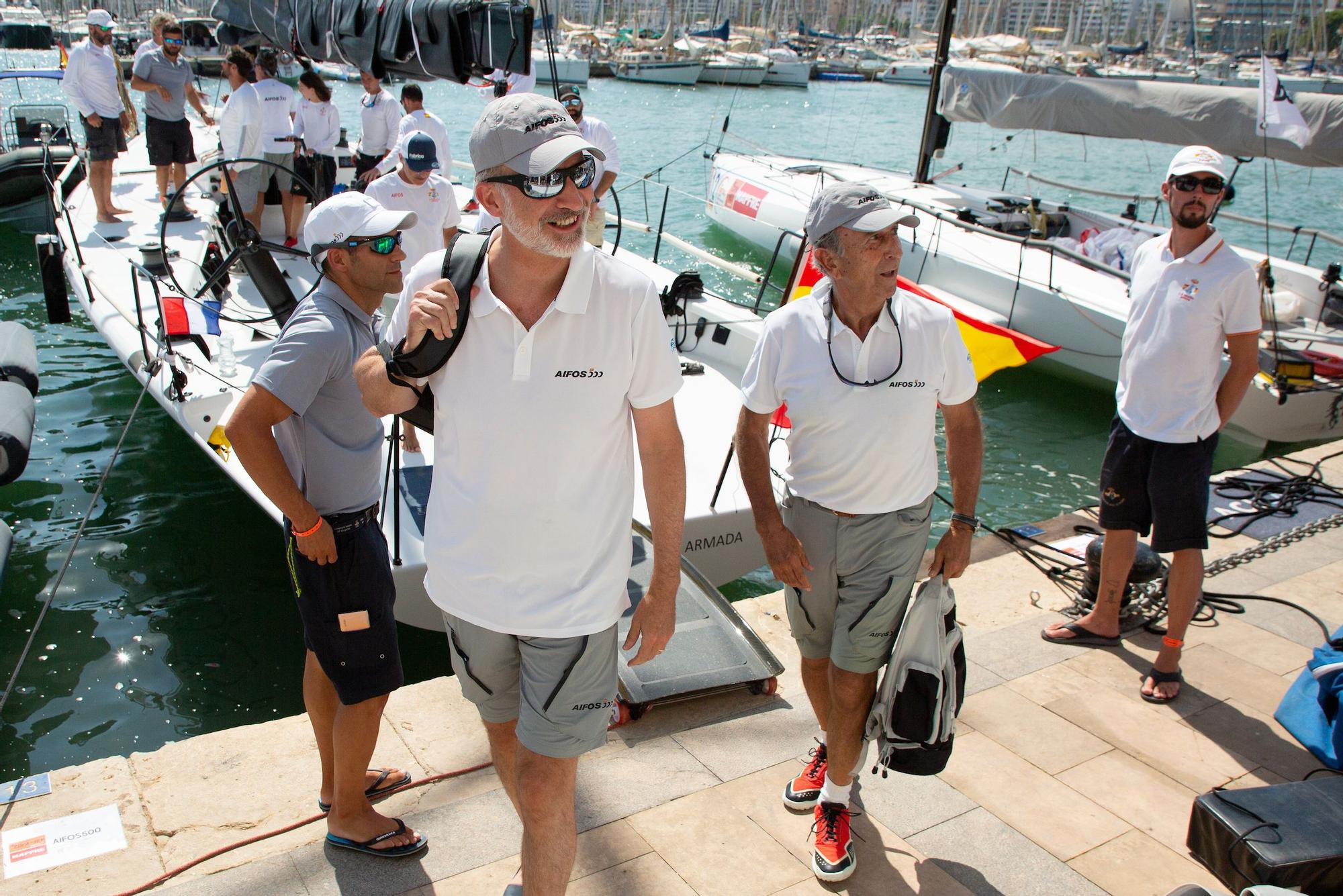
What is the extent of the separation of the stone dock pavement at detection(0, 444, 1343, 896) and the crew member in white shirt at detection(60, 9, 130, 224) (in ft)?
25.8

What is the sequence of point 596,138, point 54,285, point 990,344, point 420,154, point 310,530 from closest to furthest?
point 310,530 → point 990,344 → point 420,154 → point 54,285 → point 596,138

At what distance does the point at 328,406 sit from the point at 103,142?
8616 mm

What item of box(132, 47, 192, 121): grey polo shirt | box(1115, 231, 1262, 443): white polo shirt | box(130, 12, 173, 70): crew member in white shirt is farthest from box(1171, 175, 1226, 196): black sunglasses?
box(130, 12, 173, 70): crew member in white shirt

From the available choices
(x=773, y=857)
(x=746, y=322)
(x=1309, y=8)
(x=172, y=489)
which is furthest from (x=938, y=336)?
(x=1309, y=8)

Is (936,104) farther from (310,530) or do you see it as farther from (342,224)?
(310,530)

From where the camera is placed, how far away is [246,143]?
8.55m

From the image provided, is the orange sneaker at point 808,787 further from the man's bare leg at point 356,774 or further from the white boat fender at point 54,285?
the white boat fender at point 54,285

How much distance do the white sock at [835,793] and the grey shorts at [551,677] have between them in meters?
0.86

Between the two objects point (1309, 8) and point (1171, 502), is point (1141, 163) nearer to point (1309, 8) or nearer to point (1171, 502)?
point (1309, 8)

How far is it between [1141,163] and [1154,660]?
2923 cm

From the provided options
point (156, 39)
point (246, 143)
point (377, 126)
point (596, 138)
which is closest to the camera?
point (596, 138)

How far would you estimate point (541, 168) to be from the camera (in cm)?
198

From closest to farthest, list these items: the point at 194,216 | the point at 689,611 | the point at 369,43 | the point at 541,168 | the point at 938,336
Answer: the point at 541,168, the point at 938,336, the point at 689,611, the point at 369,43, the point at 194,216

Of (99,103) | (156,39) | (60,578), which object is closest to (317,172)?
(156,39)
